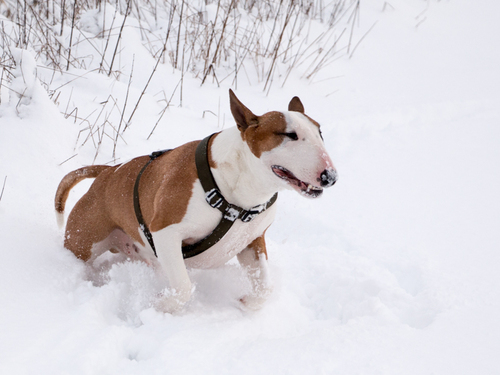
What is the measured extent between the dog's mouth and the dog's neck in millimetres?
98

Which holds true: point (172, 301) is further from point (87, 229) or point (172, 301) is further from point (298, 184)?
point (298, 184)

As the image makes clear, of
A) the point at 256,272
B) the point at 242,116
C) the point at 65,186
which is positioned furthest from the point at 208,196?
the point at 65,186

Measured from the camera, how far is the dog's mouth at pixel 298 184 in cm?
182

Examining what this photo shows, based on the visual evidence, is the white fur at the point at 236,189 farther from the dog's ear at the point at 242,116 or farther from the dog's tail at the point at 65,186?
the dog's tail at the point at 65,186

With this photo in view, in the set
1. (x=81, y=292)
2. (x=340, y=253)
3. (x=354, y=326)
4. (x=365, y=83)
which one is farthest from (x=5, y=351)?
(x=365, y=83)

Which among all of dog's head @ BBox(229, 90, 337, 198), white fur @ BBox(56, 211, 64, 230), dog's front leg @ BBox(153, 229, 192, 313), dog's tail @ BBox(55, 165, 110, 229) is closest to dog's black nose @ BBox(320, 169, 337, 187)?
dog's head @ BBox(229, 90, 337, 198)

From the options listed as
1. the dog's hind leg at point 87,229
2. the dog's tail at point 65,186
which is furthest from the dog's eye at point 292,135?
the dog's tail at point 65,186

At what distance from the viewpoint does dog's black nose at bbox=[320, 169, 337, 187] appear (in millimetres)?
1718

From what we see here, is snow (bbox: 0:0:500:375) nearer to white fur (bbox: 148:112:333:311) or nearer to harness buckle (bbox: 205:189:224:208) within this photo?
white fur (bbox: 148:112:333:311)

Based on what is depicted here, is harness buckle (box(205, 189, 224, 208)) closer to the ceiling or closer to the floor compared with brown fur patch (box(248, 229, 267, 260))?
closer to the ceiling

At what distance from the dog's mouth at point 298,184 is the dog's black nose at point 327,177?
9 cm

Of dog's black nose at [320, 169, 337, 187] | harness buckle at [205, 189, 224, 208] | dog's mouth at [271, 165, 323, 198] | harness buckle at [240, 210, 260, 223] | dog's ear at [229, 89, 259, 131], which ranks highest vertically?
dog's ear at [229, 89, 259, 131]

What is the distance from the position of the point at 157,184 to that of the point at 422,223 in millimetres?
2013

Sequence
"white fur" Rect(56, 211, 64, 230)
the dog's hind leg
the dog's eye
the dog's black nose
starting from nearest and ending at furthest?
the dog's black nose < the dog's eye < the dog's hind leg < "white fur" Rect(56, 211, 64, 230)
